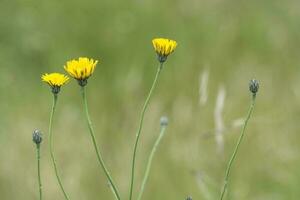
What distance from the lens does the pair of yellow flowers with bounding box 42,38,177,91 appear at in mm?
1420

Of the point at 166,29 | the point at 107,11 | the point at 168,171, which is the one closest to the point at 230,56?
the point at 166,29

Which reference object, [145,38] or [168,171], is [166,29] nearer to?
[145,38]

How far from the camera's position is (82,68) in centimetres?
143

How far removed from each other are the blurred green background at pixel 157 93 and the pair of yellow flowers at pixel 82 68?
0.84 meters

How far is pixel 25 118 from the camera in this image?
10.7 feet

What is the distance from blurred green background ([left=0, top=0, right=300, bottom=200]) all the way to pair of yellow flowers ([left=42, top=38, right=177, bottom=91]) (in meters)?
0.84

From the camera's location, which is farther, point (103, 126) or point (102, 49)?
point (102, 49)

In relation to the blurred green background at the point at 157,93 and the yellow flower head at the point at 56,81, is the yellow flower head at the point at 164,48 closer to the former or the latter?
the yellow flower head at the point at 56,81

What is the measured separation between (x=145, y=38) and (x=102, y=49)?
0.21 m

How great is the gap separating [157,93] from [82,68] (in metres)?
2.01

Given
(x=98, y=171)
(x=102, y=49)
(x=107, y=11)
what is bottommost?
(x=98, y=171)

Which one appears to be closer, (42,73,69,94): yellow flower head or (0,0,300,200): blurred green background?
(42,73,69,94): yellow flower head

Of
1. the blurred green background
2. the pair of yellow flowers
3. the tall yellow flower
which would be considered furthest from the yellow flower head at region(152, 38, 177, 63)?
the blurred green background

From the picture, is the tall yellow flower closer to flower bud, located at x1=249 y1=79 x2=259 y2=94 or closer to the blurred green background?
flower bud, located at x1=249 y1=79 x2=259 y2=94
